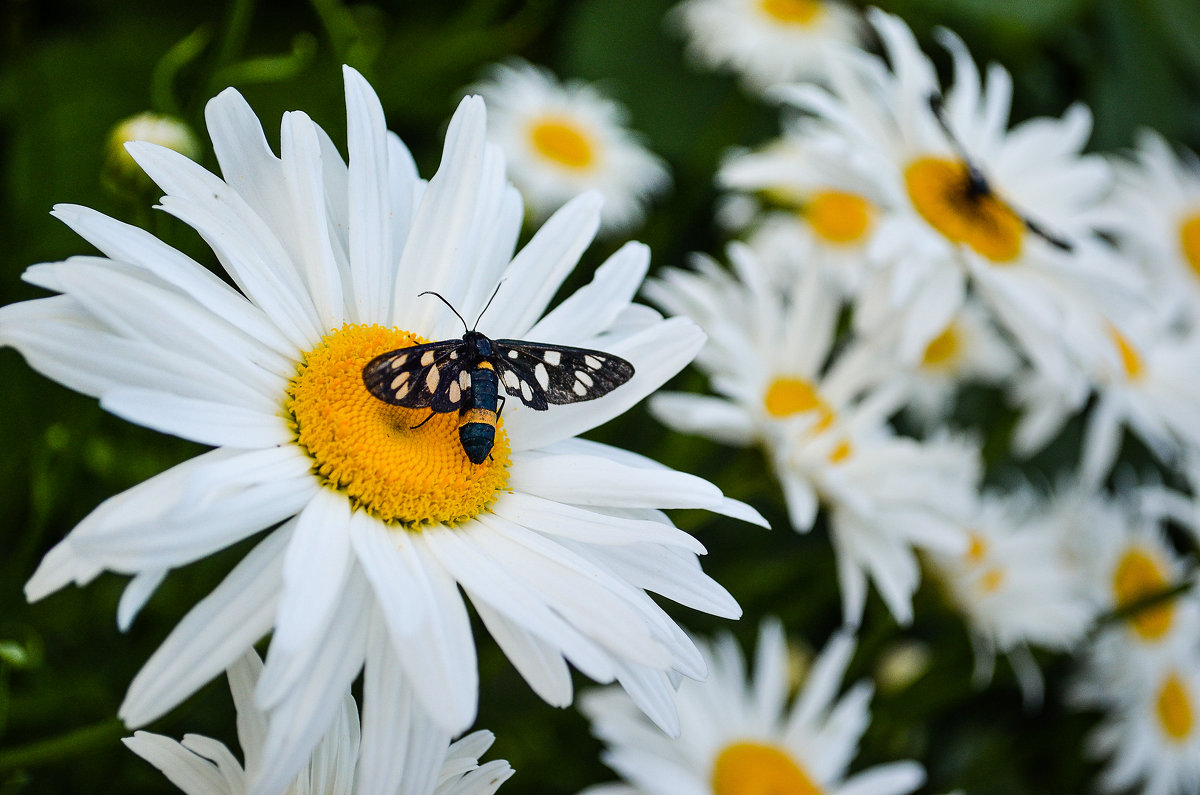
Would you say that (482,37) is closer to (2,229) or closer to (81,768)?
(2,229)

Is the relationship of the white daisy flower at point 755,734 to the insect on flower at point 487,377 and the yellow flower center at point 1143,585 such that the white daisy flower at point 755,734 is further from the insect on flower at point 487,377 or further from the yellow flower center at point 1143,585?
the yellow flower center at point 1143,585

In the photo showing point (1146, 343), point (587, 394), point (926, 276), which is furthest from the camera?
point (1146, 343)

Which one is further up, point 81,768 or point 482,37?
point 482,37

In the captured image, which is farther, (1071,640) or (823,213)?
(823,213)

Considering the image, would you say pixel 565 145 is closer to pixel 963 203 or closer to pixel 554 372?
pixel 963 203

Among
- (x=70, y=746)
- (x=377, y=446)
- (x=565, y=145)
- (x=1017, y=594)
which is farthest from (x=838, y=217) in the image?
(x=70, y=746)

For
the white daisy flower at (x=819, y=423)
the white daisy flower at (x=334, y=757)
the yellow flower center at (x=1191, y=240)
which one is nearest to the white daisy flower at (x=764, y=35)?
the yellow flower center at (x=1191, y=240)

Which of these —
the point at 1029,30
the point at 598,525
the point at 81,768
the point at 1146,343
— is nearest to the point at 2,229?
the point at 81,768
